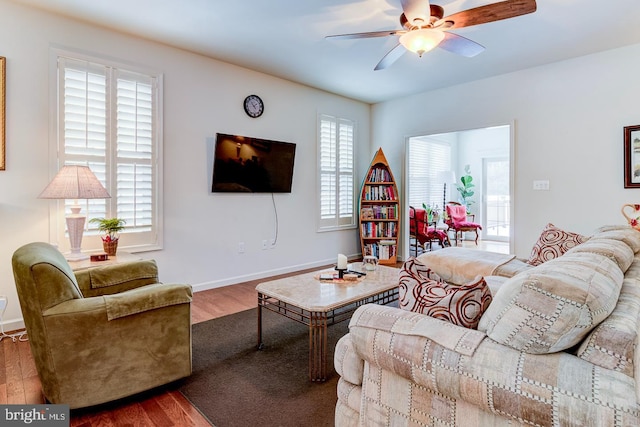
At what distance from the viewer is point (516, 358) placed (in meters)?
1.01

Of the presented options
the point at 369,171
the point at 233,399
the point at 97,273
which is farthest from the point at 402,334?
the point at 369,171

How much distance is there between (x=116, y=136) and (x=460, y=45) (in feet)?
10.3

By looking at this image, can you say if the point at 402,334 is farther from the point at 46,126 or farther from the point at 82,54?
the point at 82,54

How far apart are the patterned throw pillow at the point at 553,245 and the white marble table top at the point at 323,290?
1.30m

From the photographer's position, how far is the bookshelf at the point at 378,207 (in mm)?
5578

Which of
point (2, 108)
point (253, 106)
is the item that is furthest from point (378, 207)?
point (2, 108)

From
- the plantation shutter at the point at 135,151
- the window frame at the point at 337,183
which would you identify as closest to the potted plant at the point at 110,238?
the plantation shutter at the point at 135,151

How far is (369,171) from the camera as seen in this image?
557cm

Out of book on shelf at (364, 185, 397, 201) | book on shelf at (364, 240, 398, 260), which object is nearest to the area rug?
book on shelf at (364, 240, 398, 260)

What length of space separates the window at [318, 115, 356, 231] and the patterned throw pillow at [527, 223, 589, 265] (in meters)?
2.94

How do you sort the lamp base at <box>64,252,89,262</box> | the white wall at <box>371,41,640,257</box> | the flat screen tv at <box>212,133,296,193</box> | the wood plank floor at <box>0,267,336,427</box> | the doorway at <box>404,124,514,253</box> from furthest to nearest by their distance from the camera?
the doorway at <box>404,124,514,253</box>
the flat screen tv at <box>212,133,296,193</box>
the white wall at <box>371,41,640,257</box>
the lamp base at <box>64,252,89,262</box>
the wood plank floor at <box>0,267,336,427</box>

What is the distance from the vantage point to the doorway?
7.79 meters

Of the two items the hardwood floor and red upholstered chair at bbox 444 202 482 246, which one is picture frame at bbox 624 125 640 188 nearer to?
red upholstered chair at bbox 444 202 482 246

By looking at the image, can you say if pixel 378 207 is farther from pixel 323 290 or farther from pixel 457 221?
pixel 323 290
